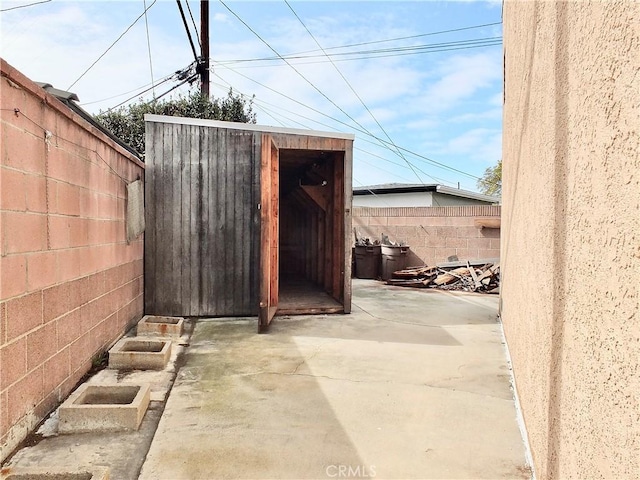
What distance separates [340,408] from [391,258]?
23.5 ft

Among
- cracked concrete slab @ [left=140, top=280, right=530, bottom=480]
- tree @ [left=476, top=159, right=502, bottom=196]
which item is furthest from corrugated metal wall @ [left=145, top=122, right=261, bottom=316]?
tree @ [left=476, top=159, right=502, bottom=196]

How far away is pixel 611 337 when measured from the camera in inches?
38.7

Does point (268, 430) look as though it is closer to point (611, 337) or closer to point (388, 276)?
point (611, 337)

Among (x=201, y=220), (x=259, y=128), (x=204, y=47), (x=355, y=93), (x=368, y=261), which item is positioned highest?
(x=204, y=47)

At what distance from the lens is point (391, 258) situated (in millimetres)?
9633

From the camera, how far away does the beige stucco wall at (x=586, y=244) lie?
90 centimetres

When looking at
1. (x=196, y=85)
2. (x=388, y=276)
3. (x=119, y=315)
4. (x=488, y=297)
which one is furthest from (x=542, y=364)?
(x=196, y=85)

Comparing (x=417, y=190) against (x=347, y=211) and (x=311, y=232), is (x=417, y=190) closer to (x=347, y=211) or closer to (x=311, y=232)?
(x=311, y=232)

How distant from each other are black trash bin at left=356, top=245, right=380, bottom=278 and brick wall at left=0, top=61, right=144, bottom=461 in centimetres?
681

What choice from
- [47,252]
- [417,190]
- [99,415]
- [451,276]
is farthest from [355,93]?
[99,415]

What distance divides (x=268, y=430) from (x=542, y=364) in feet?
4.92

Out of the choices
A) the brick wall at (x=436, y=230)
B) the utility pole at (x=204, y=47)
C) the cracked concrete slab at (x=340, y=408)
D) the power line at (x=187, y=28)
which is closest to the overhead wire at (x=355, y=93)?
the utility pole at (x=204, y=47)

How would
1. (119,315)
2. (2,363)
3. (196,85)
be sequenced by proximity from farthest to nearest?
(196,85), (119,315), (2,363)

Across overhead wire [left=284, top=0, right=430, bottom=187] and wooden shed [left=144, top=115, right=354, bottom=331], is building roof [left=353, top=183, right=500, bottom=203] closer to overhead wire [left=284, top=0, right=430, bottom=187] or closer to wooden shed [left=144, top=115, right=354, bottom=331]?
overhead wire [left=284, top=0, right=430, bottom=187]
